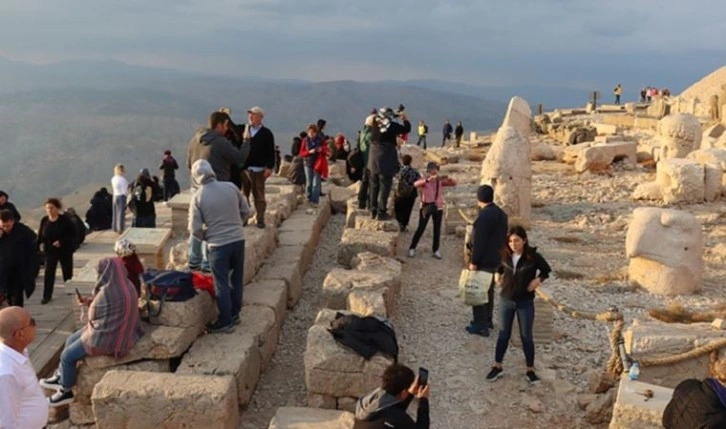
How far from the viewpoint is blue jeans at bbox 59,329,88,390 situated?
6465 mm

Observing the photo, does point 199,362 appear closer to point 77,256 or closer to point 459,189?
point 77,256

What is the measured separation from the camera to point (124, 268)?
21.2 ft

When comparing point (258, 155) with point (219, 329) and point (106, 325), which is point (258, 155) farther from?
point (106, 325)

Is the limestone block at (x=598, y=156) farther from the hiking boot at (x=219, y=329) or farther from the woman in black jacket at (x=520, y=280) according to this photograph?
the hiking boot at (x=219, y=329)

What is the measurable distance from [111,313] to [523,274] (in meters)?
4.04

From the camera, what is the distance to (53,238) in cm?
974

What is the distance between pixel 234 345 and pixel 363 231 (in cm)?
435

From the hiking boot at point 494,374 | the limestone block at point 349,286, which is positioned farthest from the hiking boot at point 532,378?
the limestone block at point 349,286

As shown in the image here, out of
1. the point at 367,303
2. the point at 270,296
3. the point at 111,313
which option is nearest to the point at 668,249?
the point at 367,303

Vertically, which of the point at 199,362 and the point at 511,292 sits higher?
the point at 511,292

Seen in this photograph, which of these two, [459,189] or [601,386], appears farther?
[459,189]

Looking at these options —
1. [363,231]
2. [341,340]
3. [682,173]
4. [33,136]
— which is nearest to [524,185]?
[363,231]

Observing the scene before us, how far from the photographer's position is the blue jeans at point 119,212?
14.3 meters

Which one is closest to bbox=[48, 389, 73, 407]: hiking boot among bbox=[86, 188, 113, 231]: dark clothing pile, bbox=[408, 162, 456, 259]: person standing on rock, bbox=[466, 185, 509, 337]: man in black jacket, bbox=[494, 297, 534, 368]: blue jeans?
bbox=[494, 297, 534, 368]: blue jeans
